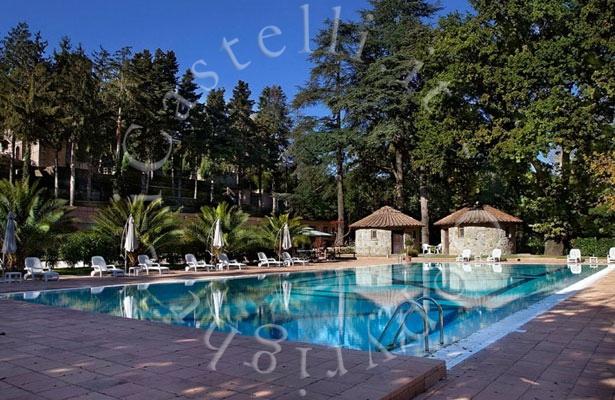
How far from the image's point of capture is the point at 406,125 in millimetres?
33812

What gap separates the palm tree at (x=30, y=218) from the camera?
16203mm

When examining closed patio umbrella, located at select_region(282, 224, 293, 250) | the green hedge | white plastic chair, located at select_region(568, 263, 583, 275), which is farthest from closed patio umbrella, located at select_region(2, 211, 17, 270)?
the green hedge

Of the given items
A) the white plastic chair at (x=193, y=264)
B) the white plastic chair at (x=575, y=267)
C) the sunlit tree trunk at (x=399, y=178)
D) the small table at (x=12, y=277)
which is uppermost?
the sunlit tree trunk at (x=399, y=178)

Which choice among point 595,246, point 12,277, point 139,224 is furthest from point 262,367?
point 595,246

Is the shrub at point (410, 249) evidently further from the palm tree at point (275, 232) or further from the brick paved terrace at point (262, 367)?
the brick paved terrace at point (262, 367)

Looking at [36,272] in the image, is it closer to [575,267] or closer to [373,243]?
[575,267]

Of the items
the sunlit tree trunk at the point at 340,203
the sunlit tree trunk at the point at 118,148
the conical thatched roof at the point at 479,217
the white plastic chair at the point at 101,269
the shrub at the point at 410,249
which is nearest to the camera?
the white plastic chair at the point at 101,269

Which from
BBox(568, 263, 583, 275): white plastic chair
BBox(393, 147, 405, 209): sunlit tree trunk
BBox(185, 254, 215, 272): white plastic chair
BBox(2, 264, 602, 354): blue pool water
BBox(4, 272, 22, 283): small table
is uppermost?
BBox(393, 147, 405, 209): sunlit tree trunk

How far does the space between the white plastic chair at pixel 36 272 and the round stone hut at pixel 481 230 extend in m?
24.9

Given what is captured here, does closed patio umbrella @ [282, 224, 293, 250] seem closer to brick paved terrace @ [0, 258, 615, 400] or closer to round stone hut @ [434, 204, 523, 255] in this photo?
round stone hut @ [434, 204, 523, 255]

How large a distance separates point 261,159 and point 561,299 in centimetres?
3587

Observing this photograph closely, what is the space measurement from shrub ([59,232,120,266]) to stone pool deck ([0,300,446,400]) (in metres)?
12.5

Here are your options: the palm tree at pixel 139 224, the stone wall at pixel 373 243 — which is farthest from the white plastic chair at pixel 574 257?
the palm tree at pixel 139 224

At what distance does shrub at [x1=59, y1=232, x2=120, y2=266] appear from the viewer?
19.0 meters
